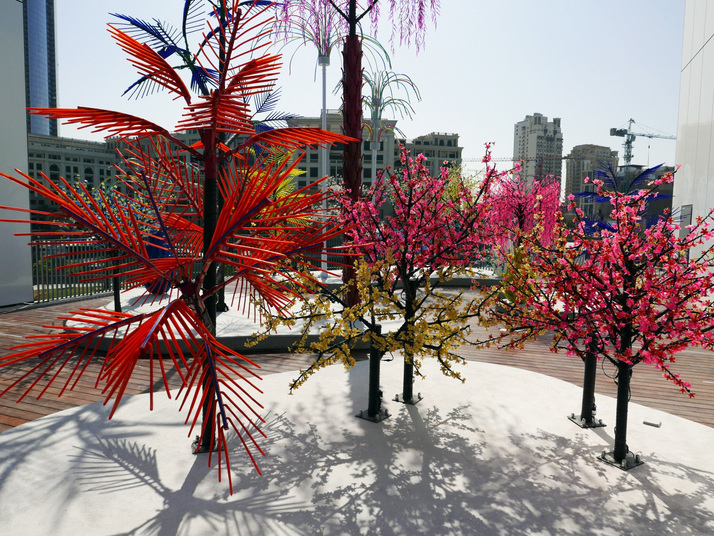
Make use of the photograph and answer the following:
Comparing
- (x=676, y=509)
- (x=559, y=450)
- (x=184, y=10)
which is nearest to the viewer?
(x=676, y=509)

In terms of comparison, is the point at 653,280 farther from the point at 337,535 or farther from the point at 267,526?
the point at 267,526

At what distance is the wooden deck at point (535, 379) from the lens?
5117 millimetres

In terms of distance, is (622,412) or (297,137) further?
(622,412)

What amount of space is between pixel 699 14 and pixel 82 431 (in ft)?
51.9

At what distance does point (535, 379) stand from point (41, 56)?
173762 mm

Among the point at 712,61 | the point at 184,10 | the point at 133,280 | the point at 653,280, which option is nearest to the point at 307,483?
the point at 133,280

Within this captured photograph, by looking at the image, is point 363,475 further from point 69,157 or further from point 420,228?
point 69,157

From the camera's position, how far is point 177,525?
9.73 ft

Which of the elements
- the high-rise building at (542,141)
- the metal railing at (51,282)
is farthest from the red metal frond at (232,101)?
the high-rise building at (542,141)

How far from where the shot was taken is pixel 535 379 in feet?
19.5

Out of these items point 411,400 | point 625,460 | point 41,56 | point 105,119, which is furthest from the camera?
point 41,56

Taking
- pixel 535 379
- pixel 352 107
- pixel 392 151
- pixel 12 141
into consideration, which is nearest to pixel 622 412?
pixel 535 379

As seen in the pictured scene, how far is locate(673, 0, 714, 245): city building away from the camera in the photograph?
1141 centimetres

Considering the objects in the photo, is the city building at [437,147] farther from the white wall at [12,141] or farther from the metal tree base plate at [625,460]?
the metal tree base plate at [625,460]
